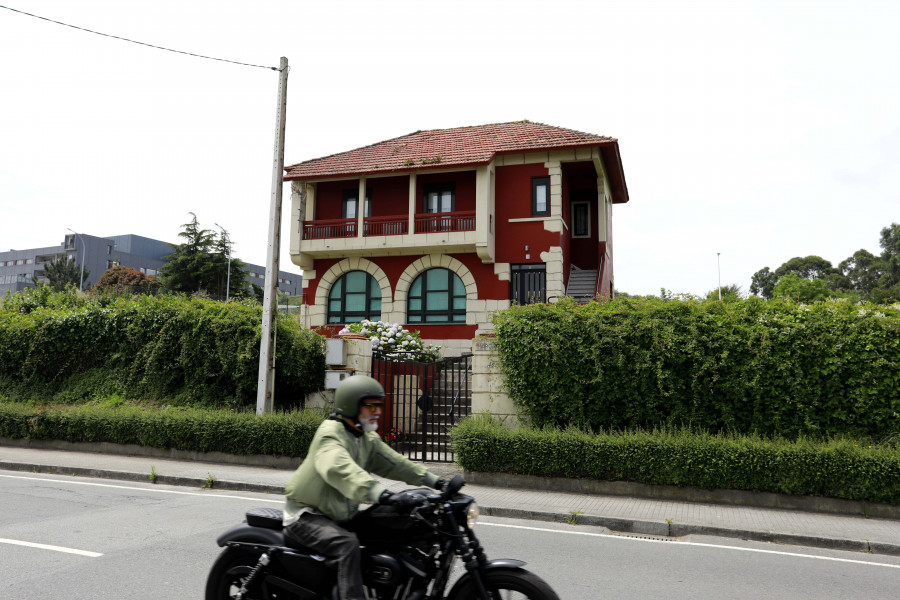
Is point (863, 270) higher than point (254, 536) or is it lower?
higher

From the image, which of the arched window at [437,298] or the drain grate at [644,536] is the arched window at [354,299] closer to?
the arched window at [437,298]

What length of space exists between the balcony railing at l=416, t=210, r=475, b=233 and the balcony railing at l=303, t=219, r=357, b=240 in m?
2.79

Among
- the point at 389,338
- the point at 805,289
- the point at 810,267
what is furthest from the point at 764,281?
the point at 389,338

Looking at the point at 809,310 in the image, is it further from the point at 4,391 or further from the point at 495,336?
the point at 4,391

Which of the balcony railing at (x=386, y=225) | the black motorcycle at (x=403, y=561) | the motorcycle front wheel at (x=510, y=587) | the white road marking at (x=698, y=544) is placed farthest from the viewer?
the balcony railing at (x=386, y=225)

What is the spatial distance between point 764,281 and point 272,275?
9040 cm

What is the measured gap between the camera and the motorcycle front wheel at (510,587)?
3148mm

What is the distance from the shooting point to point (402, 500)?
10.8 ft

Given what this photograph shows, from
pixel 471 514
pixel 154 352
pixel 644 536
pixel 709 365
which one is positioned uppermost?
pixel 154 352

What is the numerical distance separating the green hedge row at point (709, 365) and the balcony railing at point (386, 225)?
11313 mm

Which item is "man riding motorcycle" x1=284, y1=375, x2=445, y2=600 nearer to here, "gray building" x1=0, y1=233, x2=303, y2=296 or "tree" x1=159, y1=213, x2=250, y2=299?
"tree" x1=159, y1=213, x2=250, y2=299

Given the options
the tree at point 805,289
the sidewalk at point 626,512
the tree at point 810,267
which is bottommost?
the sidewalk at point 626,512

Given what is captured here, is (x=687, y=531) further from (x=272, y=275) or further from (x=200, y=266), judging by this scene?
(x=200, y=266)

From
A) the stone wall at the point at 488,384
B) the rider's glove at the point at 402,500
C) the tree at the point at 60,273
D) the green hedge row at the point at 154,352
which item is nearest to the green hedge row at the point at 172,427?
the green hedge row at the point at 154,352
